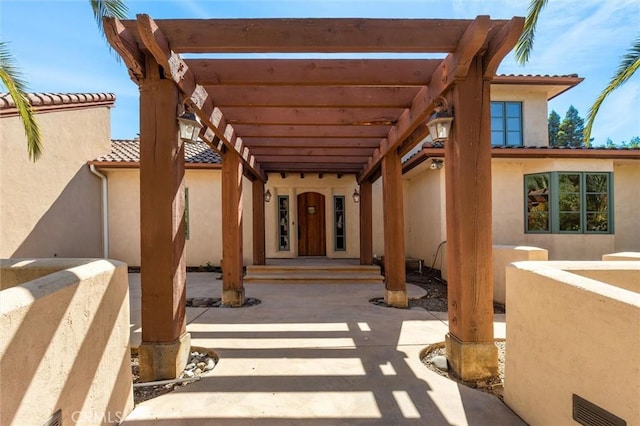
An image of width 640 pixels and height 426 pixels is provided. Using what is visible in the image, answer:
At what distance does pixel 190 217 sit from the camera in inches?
376

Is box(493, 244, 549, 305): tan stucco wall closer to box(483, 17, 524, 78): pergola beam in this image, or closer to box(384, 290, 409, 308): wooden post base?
box(384, 290, 409, 308): wooden post base

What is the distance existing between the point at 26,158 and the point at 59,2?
403 cm

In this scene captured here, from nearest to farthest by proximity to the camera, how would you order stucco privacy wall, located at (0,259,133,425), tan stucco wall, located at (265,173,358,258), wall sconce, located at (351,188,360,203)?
stucco privacy wall, located at (0,259,133,425) → wall sconce, located at (351,188,360,203) → tan stucco wall, located at (265,173,358,258)

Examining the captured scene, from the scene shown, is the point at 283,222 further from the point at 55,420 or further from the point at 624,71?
the point at 55,420

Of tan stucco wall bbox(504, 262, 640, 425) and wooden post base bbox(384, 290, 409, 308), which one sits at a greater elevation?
tan stucco wall bbox(504, 262, 640, 425)

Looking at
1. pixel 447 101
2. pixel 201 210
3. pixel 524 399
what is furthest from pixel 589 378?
pixel 201 210

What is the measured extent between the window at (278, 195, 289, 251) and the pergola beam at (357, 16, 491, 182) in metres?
5.96

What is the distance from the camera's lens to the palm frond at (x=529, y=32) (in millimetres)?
4527

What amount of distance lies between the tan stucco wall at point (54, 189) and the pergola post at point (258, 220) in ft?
15.7

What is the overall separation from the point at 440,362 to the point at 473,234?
56.9 inches

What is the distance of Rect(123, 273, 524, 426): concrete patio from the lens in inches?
92.4

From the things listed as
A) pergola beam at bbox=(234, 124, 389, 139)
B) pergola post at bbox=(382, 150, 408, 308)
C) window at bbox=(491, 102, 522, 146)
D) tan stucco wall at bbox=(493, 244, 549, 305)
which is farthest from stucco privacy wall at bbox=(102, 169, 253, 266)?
window at bbox=(491, 102, 522, 146)

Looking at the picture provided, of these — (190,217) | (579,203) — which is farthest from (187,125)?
(579,203)

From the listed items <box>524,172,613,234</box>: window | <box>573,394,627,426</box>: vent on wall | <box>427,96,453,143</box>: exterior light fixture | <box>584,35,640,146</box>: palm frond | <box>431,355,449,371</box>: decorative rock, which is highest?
<box>584,35,640,146</box>: palm frond
